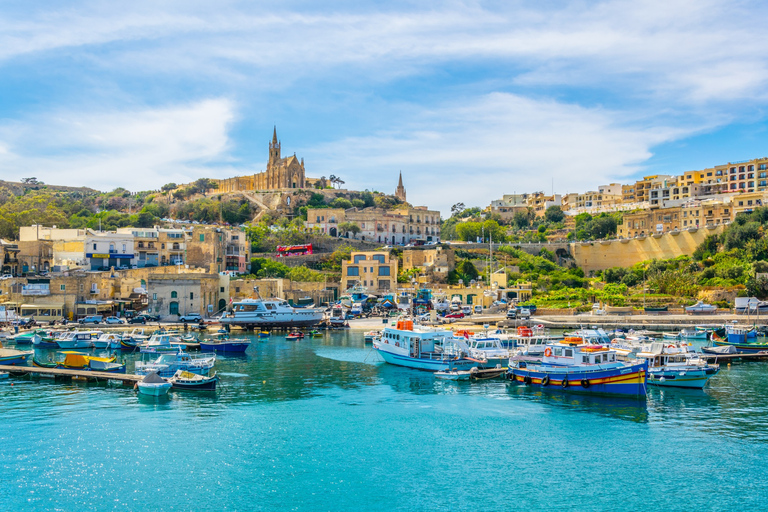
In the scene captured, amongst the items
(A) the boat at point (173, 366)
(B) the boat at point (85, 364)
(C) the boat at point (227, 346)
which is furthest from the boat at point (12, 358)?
(C) the boat at point (227, 346)

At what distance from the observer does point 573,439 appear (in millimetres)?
20875

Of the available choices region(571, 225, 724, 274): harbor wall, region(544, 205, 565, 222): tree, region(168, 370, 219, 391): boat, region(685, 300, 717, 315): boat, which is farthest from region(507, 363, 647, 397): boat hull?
region(544, 205, 565, 222): tree

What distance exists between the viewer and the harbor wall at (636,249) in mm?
66750

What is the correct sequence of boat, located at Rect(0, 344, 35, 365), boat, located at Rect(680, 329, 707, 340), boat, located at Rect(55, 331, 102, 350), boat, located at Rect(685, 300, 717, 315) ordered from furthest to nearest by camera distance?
1. boat, located at Rect(685, 300, 717, 315)
2. boat, located at Rect(680, 329, 707, 340)
3. boat, located at Rect(55, 331, 102, 350)
4. boat, located at Rect(0, 344, 35, 365)

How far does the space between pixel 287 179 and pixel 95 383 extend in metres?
79.9

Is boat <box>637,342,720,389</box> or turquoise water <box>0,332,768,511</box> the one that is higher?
boat <box>637,342,720,389</box>

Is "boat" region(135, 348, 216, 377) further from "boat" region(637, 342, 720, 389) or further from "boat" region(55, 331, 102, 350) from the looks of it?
"boat" region(637, 342, 720, 389)

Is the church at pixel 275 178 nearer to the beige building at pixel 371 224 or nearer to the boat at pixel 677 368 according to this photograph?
the beige building at pixel 371 224

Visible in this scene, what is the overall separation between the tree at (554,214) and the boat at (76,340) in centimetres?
7901

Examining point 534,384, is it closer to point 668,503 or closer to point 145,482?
point 668,503

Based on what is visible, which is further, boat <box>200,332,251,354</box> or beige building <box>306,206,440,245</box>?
beige building <box>306,206,440,245</box>

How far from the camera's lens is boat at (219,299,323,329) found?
4941 cm

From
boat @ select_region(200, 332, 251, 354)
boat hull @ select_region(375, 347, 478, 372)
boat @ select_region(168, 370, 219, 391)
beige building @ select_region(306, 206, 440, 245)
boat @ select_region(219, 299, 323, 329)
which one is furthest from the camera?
beige building @ select_region(306, 206, 440, 245)

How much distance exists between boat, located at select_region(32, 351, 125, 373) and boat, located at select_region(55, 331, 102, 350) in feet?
23.1
